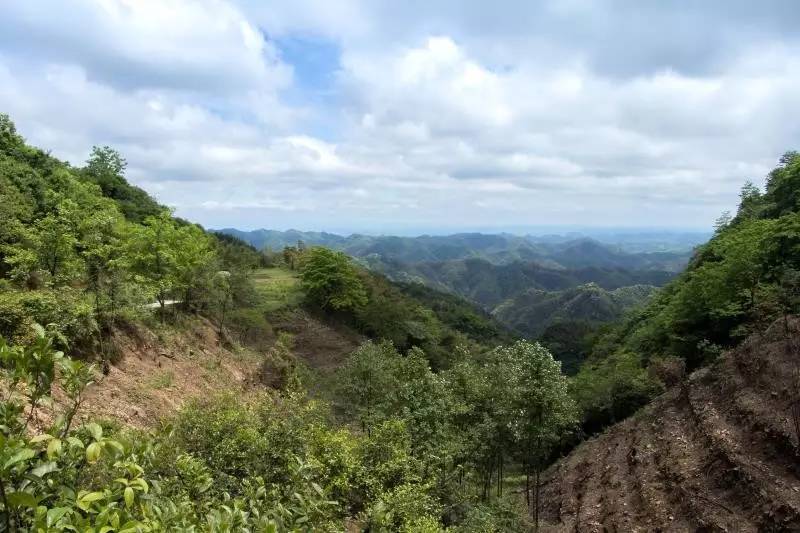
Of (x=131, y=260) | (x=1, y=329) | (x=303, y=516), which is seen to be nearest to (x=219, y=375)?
(x=131, y=260)

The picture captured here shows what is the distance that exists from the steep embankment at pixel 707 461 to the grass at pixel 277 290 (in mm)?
33575

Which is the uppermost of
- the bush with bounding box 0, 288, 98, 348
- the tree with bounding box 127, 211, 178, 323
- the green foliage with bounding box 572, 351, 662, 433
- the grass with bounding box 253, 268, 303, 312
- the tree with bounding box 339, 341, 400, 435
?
the tree with bounding box 127, 211, 178, 323

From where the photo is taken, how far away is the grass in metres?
54.5

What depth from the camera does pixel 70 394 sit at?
3846 mm

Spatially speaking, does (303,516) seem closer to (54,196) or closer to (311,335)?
(54,196)

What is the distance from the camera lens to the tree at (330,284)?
5591 centimetres

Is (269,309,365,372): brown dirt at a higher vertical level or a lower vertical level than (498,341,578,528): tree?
lower

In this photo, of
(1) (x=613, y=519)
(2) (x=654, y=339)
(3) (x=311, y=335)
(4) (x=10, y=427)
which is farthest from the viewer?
(3) (x=311, y=335)

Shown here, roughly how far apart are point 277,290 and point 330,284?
7431 mm

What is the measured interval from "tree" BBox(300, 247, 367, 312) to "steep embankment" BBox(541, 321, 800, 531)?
101 ft

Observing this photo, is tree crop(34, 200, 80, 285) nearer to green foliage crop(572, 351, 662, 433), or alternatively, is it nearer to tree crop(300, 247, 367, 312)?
green foliage crop(572, 351, 662, 433)

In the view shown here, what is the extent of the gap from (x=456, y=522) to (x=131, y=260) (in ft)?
72.0

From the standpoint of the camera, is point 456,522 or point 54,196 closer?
point 456,522

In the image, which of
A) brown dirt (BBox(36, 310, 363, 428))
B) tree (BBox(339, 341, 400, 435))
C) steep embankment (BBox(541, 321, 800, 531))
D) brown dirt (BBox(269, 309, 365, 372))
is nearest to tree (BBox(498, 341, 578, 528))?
steep embankment (BBox(541, 321, 800, 531))
